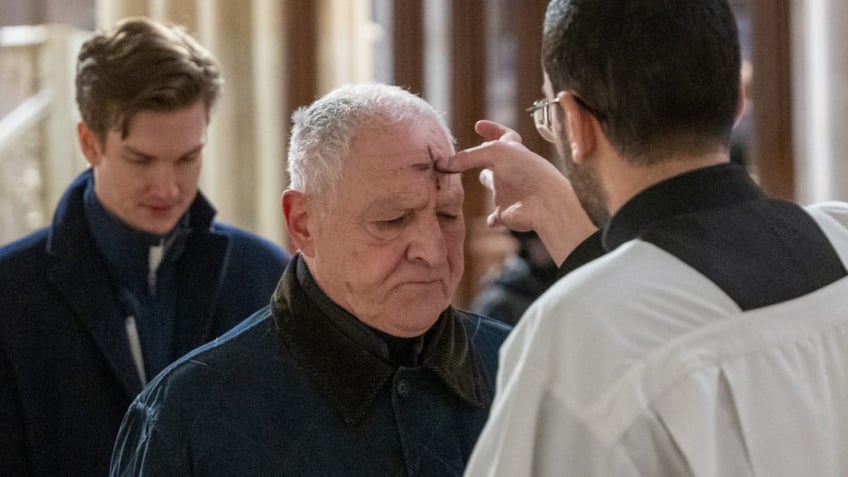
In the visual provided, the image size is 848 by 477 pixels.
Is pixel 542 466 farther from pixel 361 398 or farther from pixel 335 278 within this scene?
pixel 335 278

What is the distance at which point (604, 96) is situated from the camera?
4.88 ft

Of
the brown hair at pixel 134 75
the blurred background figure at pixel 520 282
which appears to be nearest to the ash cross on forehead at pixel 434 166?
the brown hair at pixel 134 75

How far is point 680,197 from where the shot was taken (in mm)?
1453

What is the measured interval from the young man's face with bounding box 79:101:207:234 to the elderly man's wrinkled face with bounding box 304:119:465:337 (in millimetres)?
780

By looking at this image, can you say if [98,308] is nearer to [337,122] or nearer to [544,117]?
[337,122]

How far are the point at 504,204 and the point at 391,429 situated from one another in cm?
40

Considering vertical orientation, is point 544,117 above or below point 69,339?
above

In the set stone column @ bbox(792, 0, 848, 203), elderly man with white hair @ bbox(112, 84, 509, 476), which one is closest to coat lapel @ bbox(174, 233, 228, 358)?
elderly man with white hair @ bbox(112, 84, 509, 476)

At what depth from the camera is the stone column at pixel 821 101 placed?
164 inches

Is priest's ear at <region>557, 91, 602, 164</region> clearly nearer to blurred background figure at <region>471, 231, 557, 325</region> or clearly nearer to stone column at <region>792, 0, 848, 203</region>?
blurred background figure at <region>471, 231, 557, 325</region>

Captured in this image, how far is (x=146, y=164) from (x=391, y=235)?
0.90 metres

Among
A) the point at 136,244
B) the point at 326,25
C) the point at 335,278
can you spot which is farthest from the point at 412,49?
the point at 335,278

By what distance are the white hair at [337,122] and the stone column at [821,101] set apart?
2.40 meters

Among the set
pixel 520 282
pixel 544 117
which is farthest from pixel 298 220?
pixel 520 282
